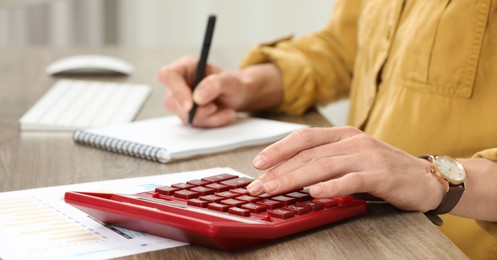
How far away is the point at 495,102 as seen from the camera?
1074mm

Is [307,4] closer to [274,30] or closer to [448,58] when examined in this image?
[274,30]

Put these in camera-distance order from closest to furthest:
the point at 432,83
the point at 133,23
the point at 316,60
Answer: the point at 432,83 → the point at 316,60 → the point at 133,23

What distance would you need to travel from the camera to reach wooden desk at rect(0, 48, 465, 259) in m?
0.72

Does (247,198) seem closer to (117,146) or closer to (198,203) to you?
(198,203)

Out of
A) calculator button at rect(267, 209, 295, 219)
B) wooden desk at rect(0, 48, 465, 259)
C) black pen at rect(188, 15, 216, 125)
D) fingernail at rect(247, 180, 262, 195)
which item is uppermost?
black pen at rect(188, 15, 216, 125)

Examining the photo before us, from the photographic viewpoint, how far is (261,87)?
1373 millimetres

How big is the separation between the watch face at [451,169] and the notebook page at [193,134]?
334mm

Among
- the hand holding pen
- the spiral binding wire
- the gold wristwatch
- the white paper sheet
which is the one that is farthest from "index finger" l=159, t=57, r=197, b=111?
the gold wristwatch

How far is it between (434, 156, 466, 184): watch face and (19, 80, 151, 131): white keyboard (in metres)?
0.58

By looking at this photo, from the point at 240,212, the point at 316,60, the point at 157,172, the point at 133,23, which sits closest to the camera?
the point at 240,212

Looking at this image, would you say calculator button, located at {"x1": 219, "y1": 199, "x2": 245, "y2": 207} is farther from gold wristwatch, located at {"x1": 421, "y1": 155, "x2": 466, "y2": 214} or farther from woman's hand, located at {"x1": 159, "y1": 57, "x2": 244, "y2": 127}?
woman's hand, located at {"x1": 159, "y1": 57, "x2": 244, "y2": 127}

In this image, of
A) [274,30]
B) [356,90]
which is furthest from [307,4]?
[356,90]

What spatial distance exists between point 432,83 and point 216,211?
0.51 metres

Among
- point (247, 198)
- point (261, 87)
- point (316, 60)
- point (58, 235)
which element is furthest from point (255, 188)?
point (316, 60)
